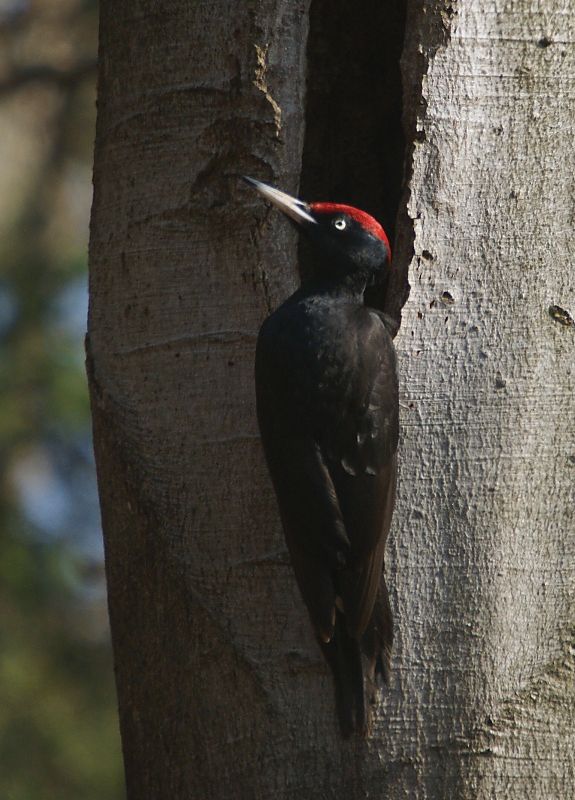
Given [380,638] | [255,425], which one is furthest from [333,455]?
[380,638]

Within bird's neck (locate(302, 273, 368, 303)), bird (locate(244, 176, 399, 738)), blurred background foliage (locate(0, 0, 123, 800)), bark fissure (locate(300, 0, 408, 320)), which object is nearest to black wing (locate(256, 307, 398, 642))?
bird (locate(244, 176, 399, 738))

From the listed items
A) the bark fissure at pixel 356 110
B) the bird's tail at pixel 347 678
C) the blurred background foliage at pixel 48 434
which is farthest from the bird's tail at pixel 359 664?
the blurred background foliage at pixel 48 434

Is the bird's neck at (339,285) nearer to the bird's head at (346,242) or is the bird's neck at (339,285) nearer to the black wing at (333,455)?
the bird's head at (346,242)

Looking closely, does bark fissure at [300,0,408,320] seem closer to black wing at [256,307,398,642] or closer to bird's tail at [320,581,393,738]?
black wing at [256,307,398,642]

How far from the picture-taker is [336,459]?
2.88 meters

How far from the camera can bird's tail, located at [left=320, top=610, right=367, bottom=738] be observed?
8.88 feet

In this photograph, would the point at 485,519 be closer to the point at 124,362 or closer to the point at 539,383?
the point at 539,383

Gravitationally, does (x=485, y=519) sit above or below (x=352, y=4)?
below

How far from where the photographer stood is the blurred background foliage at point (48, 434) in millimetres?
5930

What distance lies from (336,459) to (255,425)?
216 millimetres

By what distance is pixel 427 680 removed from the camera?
9.05ft

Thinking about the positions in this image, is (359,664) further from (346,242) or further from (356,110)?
(356,110)

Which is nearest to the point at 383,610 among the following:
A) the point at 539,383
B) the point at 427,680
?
the point at 427,680

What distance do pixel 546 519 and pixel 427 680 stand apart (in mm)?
445
